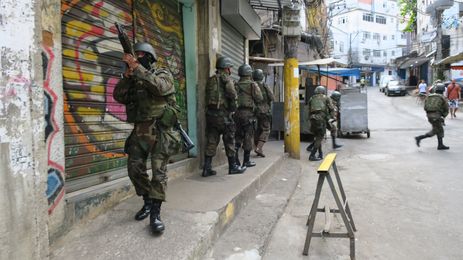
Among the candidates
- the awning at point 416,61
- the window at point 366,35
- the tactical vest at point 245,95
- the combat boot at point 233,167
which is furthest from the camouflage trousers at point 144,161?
the window at point 366,35

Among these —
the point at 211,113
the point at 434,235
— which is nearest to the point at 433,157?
the point at 434,235

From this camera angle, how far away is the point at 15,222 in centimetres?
222

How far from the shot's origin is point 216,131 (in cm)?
569

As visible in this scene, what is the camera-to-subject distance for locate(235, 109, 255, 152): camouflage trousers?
668cm

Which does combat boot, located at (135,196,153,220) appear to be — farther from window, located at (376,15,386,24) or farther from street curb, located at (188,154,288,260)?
window, located at (376,15,386,24)

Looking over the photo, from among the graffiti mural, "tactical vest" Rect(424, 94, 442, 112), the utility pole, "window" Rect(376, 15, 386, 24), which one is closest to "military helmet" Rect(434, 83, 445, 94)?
"tactical vest" Rect(424, 94, 442, 112)

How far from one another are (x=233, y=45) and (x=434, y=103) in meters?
5.55

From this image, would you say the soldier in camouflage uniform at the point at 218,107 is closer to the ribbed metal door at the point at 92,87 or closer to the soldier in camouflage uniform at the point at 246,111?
the soldier in camouflage uniform at the point at 246,111

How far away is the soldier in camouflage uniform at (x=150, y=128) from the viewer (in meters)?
3.30

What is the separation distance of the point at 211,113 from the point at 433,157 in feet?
20.0

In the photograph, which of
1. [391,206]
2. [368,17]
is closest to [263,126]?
[391,206]

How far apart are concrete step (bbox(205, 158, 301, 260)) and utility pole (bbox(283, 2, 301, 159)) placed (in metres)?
2.38

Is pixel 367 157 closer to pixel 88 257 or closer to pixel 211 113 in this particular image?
pixel 211 113

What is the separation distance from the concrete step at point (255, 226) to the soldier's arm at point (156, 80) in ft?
5.00
